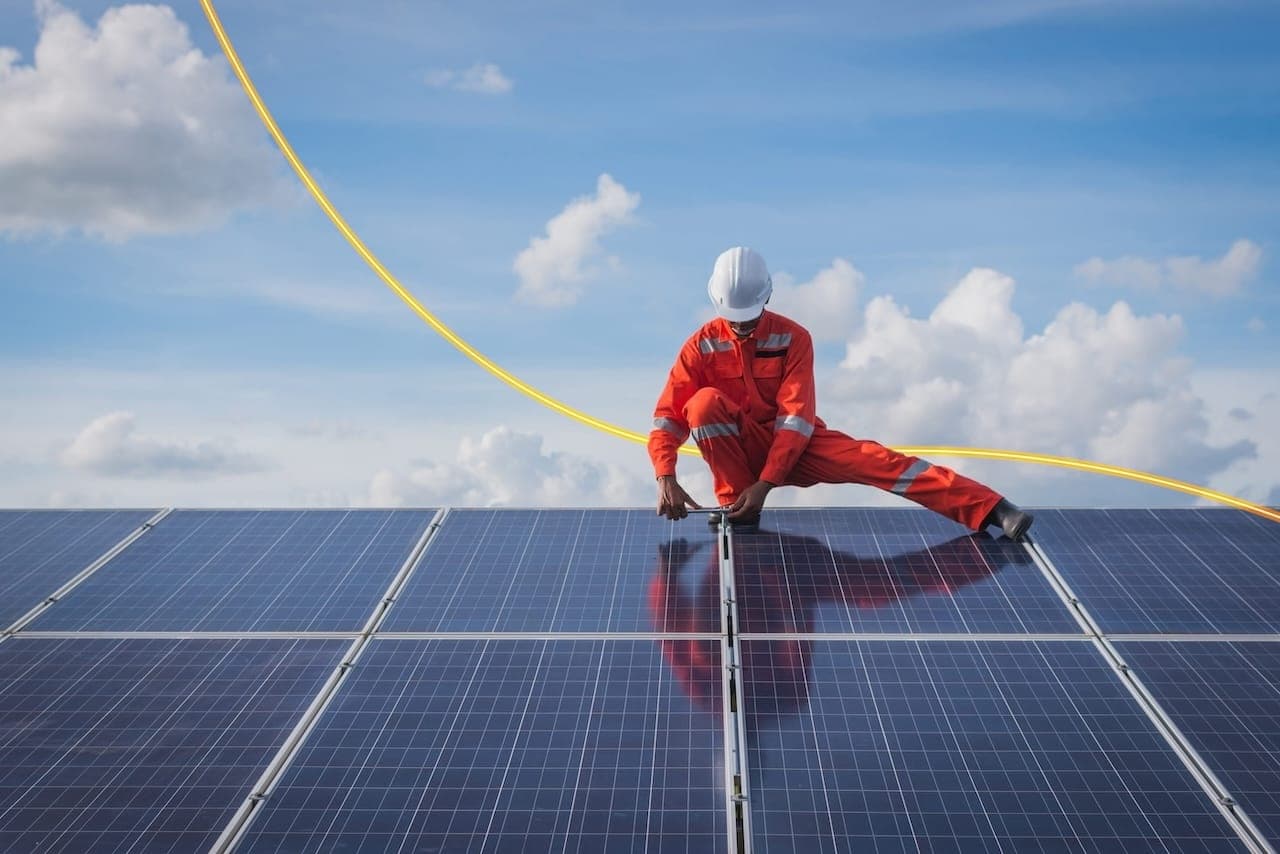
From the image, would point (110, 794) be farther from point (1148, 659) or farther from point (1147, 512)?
point (1147, 512)

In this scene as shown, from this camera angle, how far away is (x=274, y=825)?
4348 mm

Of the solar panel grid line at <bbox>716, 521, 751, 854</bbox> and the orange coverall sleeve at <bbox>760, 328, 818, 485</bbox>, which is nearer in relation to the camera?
the solar panel grid line at <bbox>716, 521, 751, 854</bbox>

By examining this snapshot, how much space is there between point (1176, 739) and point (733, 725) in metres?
1.89

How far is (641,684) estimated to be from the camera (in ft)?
16.9

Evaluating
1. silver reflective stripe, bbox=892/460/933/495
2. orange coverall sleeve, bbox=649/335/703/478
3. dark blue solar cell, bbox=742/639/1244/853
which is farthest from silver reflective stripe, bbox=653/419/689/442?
dark blue solar cell, bbox=742/639/1244/853

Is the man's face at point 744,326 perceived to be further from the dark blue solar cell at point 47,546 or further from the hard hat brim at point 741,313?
the dark blue solar cell at point 47,546

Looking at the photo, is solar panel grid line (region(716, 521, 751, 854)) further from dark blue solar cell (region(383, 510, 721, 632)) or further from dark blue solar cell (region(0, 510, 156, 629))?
dark blue solar cell (region(0, 510, 156, 629))

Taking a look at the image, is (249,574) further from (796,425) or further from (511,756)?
Answer: (796,425)

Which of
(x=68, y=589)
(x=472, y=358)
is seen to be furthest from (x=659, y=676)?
(x=472, y=358)

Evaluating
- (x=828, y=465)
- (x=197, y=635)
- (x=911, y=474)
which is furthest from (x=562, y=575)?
(x=911, y=474)

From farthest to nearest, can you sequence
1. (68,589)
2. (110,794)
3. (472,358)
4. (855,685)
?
(472,358) → (68,589) → (855,685) → (110,794)

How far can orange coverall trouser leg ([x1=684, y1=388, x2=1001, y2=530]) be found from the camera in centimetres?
683

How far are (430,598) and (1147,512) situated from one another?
4.61m

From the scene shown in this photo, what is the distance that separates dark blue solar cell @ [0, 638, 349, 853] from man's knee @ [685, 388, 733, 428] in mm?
2484
